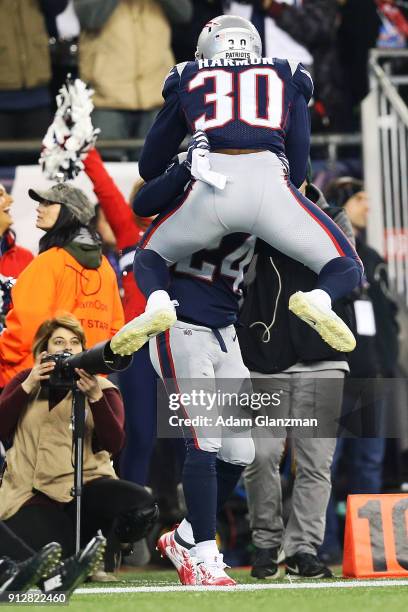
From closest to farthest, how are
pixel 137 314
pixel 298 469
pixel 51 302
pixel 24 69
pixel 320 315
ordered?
pixel 320 315
pixel 298 469
pixel 51 302
pixel 137 314
pixel 24 69

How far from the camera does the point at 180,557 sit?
5.36 m

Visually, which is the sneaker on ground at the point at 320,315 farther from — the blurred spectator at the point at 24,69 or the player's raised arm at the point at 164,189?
the blurred spectator at the point at 24,69

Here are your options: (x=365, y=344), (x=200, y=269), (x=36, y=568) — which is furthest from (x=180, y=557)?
(x=365, y=344)

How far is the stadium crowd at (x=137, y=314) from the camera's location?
5914 millimetres

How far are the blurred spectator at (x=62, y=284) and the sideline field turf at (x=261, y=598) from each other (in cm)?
137

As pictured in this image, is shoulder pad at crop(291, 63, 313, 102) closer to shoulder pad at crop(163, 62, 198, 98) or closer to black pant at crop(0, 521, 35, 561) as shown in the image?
shoulder pad at crop(163, 62, 198, 98)

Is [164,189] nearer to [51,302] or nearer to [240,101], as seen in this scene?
[240,101]

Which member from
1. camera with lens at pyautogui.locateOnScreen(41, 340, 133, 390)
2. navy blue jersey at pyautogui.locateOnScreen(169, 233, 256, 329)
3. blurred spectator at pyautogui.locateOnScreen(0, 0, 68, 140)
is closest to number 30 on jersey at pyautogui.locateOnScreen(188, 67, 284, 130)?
navy blue jersey at pyautogui.locateOnScreen(169, 233, 256, 329)

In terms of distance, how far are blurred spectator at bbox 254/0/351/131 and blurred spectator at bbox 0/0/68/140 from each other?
1359 millimetres

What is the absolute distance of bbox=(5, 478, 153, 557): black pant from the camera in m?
5.75

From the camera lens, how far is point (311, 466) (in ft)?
20.6

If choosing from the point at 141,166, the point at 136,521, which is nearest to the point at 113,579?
the point at 136,521

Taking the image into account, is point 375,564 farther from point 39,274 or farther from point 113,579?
point 39,274

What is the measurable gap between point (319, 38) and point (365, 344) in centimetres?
212
